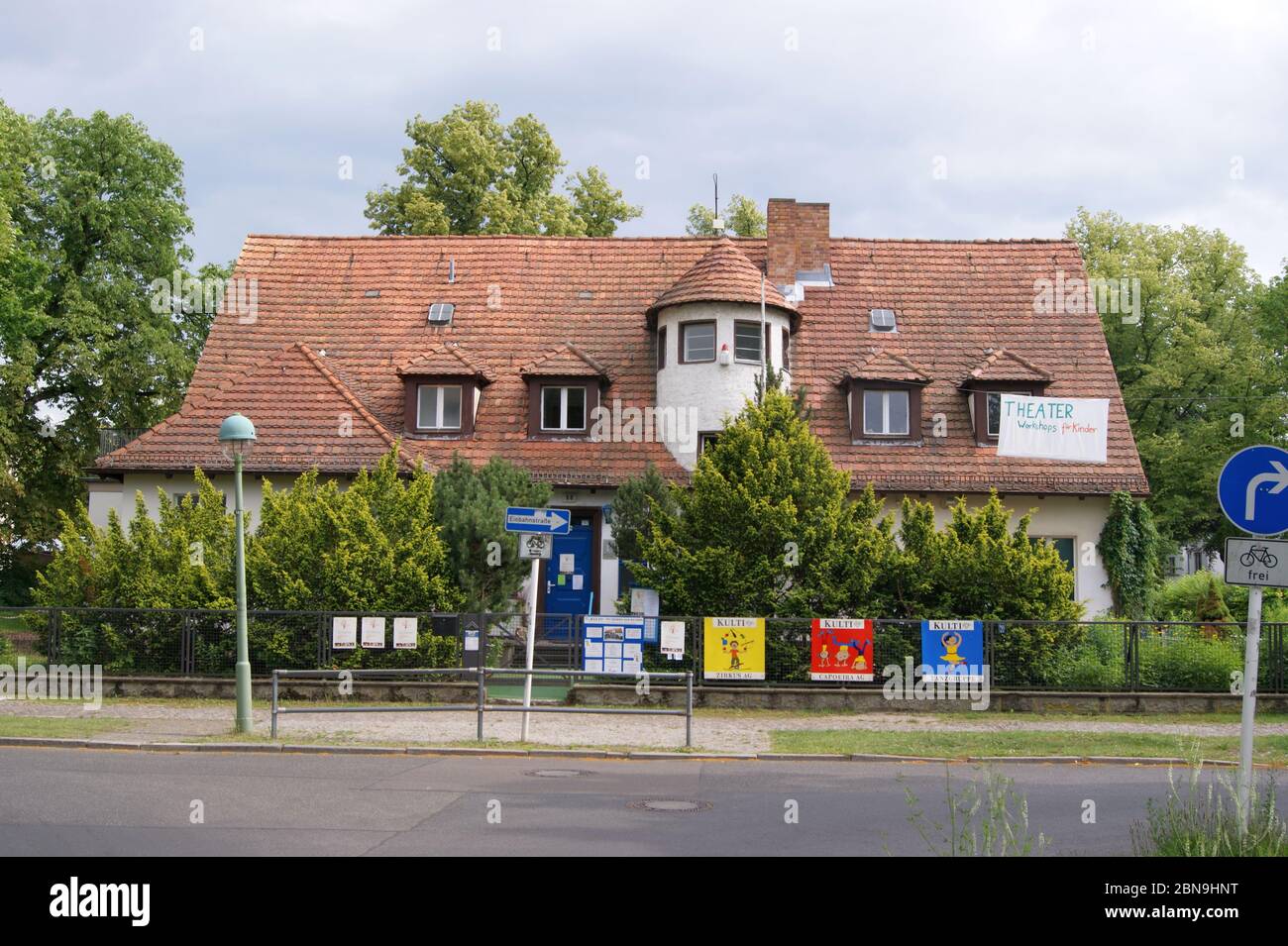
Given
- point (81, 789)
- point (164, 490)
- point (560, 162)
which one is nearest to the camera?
point (81, 789)

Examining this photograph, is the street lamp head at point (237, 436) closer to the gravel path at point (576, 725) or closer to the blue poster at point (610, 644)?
the gravel path at point (576, 725)

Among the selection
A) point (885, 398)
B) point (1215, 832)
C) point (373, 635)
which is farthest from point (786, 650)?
point (1215, 832)

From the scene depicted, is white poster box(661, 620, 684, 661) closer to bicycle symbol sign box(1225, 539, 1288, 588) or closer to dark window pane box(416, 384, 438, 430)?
dark window pane box(416, 384, 438, 430)

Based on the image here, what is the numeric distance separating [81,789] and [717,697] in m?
11.3

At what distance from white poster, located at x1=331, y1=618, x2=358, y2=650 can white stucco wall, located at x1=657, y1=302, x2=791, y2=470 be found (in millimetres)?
9971

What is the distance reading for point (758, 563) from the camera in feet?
74.9

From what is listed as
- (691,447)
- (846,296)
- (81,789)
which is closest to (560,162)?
(846,296)

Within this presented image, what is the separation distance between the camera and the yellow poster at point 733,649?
72.2 feet

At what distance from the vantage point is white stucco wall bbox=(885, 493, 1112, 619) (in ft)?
95.1

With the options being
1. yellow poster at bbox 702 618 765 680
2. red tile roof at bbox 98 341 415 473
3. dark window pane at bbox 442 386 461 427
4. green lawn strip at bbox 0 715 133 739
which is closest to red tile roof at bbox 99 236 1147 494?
red tile roof at bbox 98 341 415 473

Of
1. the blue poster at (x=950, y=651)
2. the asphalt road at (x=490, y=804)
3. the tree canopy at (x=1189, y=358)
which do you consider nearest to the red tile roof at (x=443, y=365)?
the blue poster at (x=950, y=651)

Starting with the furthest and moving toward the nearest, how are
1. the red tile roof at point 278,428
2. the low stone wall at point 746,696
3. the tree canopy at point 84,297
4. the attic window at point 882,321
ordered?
the tree canopy at point 84,297
the attic window at point 882,321
the red tile roof at point 278,428
the low stone wall at point 746,696

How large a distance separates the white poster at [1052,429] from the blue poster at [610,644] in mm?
11677
